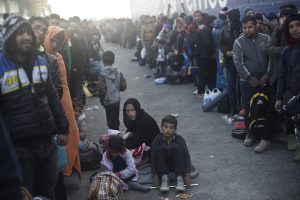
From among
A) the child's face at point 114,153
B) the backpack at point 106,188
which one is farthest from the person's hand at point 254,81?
the backpack at point 106,188

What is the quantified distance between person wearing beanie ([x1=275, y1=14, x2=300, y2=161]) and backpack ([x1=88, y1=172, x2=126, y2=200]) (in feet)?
7.17

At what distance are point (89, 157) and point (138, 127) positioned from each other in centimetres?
83

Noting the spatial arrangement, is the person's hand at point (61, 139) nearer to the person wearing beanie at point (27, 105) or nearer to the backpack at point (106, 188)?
the person wearing beanie at point (27, 105)

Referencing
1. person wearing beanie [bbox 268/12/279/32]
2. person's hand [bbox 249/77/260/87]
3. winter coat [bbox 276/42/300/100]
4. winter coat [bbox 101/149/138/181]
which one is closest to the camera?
winter coat [bbox 276/42/300/100]

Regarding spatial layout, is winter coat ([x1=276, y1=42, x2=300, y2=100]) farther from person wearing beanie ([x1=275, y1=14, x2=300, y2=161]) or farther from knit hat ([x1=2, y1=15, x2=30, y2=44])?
knit hat ([x1=2, y1=15, x2=30, y2=44])

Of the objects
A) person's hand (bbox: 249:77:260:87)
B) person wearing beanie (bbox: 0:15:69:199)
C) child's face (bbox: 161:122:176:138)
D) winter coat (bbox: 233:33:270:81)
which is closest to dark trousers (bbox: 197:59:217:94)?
winter coat (bbox: 233:33:270:81)

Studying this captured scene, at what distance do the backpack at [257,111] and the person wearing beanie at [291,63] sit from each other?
1253 mm

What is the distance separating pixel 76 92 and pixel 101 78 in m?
2.68

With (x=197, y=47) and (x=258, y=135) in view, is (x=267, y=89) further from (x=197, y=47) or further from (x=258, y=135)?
(x=197, y=47)

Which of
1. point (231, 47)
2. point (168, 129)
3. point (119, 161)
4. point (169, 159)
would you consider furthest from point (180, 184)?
point (231, 47)

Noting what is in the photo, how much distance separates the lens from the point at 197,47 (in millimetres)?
10422

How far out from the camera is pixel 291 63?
527 cm

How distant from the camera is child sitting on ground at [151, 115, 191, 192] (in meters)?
5.62

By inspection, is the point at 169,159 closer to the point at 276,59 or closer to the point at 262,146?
the point at 262,146
